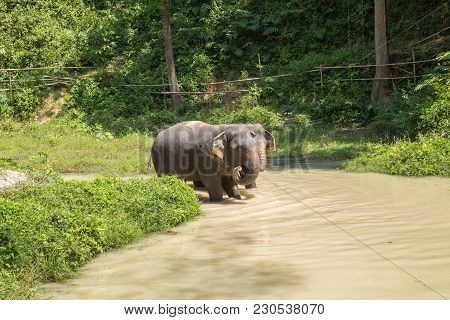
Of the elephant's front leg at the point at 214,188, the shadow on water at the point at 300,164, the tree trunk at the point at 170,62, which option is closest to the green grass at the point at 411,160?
the shadow on water at the point at 300,164

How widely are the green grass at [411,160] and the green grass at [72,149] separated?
6.40 m

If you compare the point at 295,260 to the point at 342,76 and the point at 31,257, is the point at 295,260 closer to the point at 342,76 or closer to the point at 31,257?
the point at 31,257

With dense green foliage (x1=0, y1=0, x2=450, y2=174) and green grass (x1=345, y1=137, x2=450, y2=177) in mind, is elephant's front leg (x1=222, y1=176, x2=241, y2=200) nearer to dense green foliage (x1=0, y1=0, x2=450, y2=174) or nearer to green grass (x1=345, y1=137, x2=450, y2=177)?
green grass (x1=345, y1=137, x2=450, y2=177)

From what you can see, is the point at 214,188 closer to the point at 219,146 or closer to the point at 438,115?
the point at 219,146

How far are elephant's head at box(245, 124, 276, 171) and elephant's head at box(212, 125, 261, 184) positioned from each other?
0.72 ft

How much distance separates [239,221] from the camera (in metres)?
11.3

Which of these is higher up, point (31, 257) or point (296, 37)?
point (296, 37)

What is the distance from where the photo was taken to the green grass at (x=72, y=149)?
720 inches

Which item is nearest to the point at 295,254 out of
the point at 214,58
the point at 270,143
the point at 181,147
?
the point at 270,143

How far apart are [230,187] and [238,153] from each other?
1236 millimetres

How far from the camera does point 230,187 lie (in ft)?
45.1

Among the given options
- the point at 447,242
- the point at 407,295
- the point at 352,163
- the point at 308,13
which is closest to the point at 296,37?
the point at 308,13

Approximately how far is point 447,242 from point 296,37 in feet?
79.0

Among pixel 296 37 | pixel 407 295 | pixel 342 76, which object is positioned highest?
pixel 296 37
